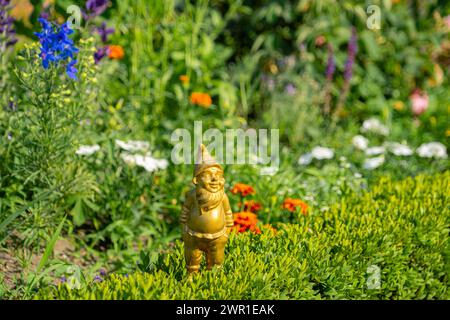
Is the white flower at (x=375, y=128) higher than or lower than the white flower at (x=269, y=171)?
higher

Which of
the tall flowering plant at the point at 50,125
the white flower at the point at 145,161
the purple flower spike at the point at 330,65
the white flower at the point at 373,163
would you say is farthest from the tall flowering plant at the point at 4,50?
the purple flower spike at the point at 330,65

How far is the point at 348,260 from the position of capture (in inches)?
124

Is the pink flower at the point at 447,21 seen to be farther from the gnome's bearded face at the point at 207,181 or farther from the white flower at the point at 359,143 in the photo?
the gnome's bearded face at the point at 207,181

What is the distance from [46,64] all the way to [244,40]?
3.75m

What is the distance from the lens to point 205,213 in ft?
9.16

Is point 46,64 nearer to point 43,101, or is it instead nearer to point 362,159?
point 43,101

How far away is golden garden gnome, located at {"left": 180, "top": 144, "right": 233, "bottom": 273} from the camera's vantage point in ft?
9.11

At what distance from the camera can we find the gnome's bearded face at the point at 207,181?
2.76 meters

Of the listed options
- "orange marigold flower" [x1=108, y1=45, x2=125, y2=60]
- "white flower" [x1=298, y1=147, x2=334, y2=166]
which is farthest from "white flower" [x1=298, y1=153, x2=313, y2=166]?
"orange marigold flower" [x1=108, y1=45, x2=125, y2=60]

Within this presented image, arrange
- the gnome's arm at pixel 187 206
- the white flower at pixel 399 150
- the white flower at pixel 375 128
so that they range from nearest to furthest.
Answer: the gnome's arm at pixel 187 206, the white flower at pixel 399 150, the white flower at pixel 375 128

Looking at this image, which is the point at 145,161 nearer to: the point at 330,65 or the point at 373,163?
the point at 373,163

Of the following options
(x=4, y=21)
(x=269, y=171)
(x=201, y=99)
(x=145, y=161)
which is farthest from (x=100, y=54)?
(x=269, y=171)
